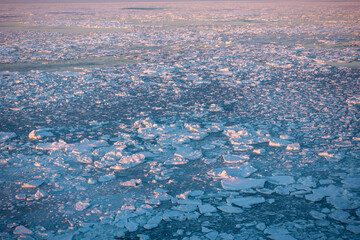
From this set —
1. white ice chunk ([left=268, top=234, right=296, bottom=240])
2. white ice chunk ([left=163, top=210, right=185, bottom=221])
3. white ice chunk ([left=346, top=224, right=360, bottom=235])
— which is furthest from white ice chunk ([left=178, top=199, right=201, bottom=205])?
white ice chunk ([left=346, top=224, right=360, bottom=235])

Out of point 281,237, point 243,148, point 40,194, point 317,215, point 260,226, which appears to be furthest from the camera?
point 243,148

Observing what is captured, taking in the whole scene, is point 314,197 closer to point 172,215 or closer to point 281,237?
point 281,237

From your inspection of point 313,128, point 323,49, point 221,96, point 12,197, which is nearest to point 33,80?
point 221,96

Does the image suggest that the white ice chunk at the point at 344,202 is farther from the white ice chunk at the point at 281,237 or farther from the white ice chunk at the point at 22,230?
the white ice chunk at the point at 22,230

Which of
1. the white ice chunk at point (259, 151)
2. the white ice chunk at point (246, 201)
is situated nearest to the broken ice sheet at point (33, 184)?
the white ice chunk at point (246, 201)

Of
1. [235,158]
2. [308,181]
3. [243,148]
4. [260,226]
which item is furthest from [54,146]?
[308,181]

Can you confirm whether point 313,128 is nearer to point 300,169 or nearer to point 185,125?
point 300,169
